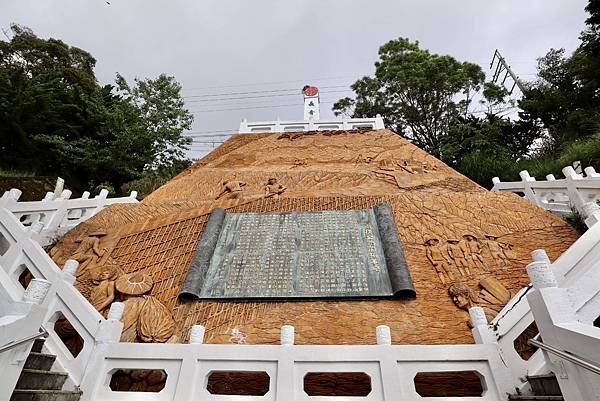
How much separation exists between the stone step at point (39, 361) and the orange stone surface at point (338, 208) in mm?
1242

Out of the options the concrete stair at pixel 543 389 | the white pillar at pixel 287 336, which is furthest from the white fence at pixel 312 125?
the concrete stair at pixel 543 389

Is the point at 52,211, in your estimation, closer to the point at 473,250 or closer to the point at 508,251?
the point at 473,250

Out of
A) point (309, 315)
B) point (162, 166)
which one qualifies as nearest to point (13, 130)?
point (162, 166)

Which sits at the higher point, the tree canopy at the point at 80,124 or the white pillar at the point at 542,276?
the tree canopy at the point at 80,124

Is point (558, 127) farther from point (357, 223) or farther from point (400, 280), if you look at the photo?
point (400, 280)

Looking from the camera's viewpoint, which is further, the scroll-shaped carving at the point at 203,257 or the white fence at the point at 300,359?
the scroll-shaped carving at the point at 203,257

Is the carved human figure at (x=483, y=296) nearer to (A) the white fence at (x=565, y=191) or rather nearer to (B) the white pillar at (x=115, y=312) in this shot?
(A) the white fence at (x=565, y=191)

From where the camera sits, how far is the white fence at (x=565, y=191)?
194 inches

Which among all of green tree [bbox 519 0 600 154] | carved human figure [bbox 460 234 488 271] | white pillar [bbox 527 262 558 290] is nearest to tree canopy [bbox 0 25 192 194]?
carved human figure [bbox 460 234 488 271]

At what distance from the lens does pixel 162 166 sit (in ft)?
42.8

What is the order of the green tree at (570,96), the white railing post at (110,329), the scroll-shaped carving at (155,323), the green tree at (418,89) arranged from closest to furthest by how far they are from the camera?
the white railing post at (110,329)
the scroll-shaped carving at (155,323)
the green tree at (570,96)
the green tree at (418,89)

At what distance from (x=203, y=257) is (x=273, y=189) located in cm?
258

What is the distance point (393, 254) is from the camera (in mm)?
4469

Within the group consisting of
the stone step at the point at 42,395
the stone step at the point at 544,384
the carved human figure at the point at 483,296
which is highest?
the carved human figure at the point at 483,296
